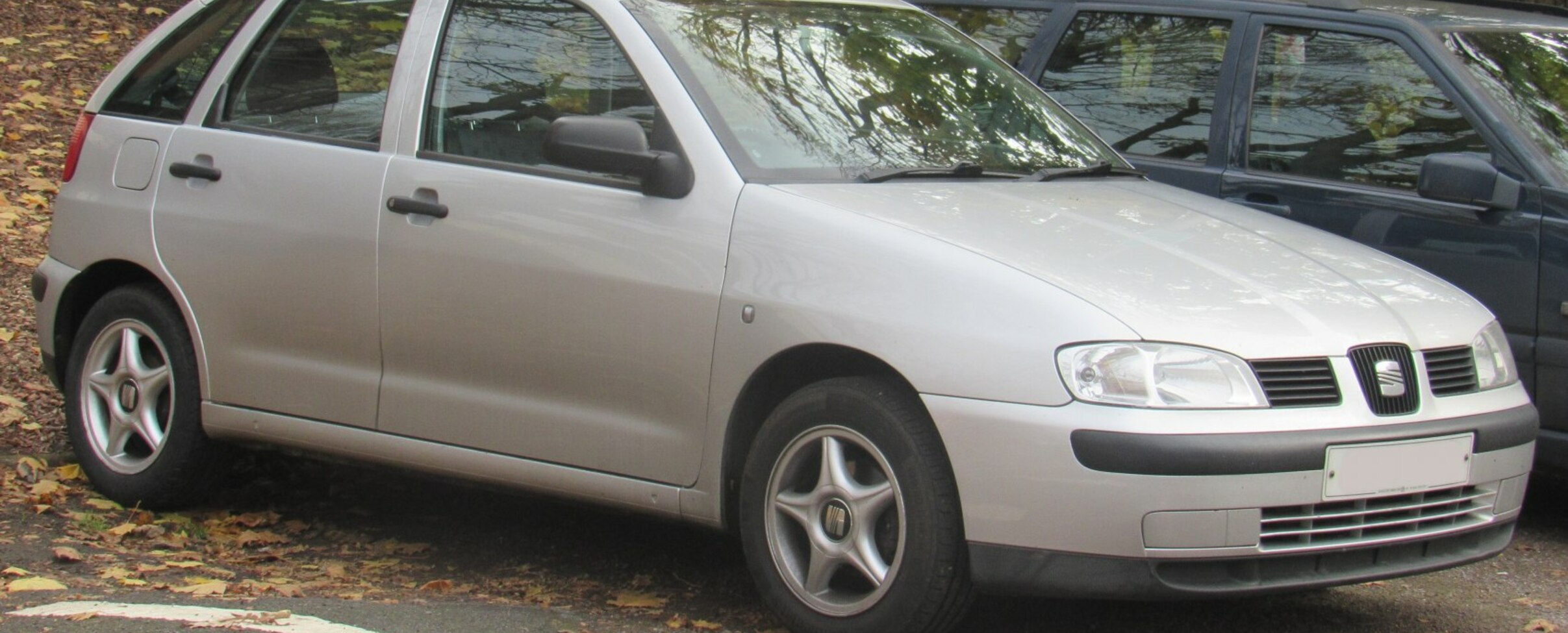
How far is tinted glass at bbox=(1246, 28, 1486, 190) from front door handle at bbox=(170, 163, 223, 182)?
11.1ft

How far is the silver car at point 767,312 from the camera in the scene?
156 inches

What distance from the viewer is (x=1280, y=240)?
4.79 metres

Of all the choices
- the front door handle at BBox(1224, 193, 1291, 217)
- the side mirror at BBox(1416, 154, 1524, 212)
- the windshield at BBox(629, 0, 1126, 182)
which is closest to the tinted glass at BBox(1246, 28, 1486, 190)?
the front door handle at BBox(1224, 193, 1291, 217)

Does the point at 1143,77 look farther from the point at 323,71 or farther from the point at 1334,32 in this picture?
the point at 323,71

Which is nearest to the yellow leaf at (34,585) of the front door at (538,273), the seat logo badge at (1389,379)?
the front door at (538,273)

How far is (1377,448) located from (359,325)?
274 cm

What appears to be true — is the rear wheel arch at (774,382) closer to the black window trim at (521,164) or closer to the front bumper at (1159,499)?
the front bumper at (1159,499)

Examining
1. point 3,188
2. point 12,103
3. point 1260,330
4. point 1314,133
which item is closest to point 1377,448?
point 1260,330

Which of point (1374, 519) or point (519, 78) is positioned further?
point (519, 78)

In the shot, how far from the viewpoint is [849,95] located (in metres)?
4.99

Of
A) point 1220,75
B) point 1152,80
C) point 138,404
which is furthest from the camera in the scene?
point 1152,80

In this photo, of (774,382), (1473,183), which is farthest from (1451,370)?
(774,382)

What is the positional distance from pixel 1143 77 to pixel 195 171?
10.7 ft

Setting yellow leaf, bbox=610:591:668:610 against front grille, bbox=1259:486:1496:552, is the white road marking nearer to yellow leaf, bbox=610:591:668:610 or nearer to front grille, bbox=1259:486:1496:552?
yellow leaf, bbox=610:591:668:610
